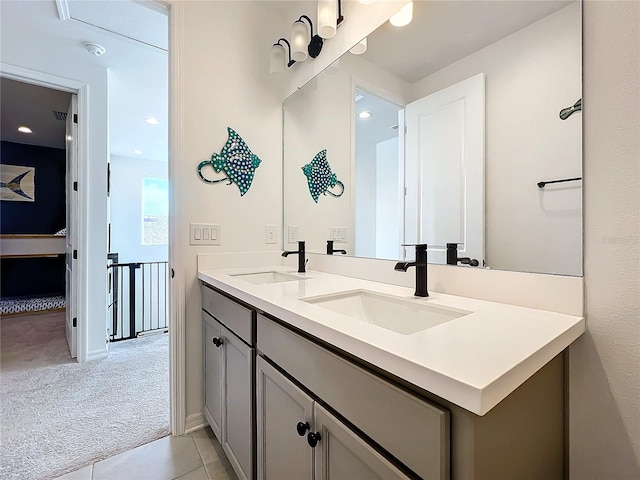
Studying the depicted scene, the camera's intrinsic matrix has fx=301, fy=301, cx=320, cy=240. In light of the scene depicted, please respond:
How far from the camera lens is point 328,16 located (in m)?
1.56

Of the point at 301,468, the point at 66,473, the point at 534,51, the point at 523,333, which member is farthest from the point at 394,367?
the point at 66,473

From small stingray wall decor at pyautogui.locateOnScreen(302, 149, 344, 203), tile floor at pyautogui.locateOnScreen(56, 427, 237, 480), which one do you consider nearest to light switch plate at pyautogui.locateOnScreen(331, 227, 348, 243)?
small stingray wall decor at pyautogui.locateOnScreen(302, 149, 344, 203)

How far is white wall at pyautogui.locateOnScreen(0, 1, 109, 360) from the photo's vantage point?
2496 millimetres

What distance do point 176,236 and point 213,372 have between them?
74cm

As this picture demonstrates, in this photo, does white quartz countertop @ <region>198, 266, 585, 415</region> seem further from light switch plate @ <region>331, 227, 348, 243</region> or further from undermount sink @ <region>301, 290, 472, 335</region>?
light switch plate @ <region>331, 227, 348, 243</region>

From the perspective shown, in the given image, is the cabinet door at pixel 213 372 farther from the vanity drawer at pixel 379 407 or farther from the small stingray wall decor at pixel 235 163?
the small stingray wall decor at pixel 235 163

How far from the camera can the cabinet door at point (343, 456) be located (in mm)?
609

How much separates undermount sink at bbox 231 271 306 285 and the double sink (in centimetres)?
46

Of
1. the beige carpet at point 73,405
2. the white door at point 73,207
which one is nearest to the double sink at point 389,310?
the beige carpet at point 73,405

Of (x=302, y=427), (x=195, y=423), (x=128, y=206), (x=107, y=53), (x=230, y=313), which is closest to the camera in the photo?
(x=302, y=427)

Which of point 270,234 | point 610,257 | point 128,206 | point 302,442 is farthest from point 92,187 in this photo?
point 128,206

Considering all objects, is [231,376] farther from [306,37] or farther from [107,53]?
[107,53]

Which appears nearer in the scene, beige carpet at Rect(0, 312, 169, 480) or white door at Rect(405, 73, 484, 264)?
white door at Rect(405, 73, 484, 264)

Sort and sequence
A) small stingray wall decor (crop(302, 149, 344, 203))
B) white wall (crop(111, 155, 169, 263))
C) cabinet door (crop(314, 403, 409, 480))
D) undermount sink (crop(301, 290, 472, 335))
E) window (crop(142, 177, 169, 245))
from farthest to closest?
window (crop(142, 177, 169, 245)), white wall (crop(111, 155, 169, 263)), small stingray wall decor (crop(302, 149, 344, 203)), undermount sink (crop(301, 290, 472, 335)), cabinet door (crop(314, 403, 409, 480))
